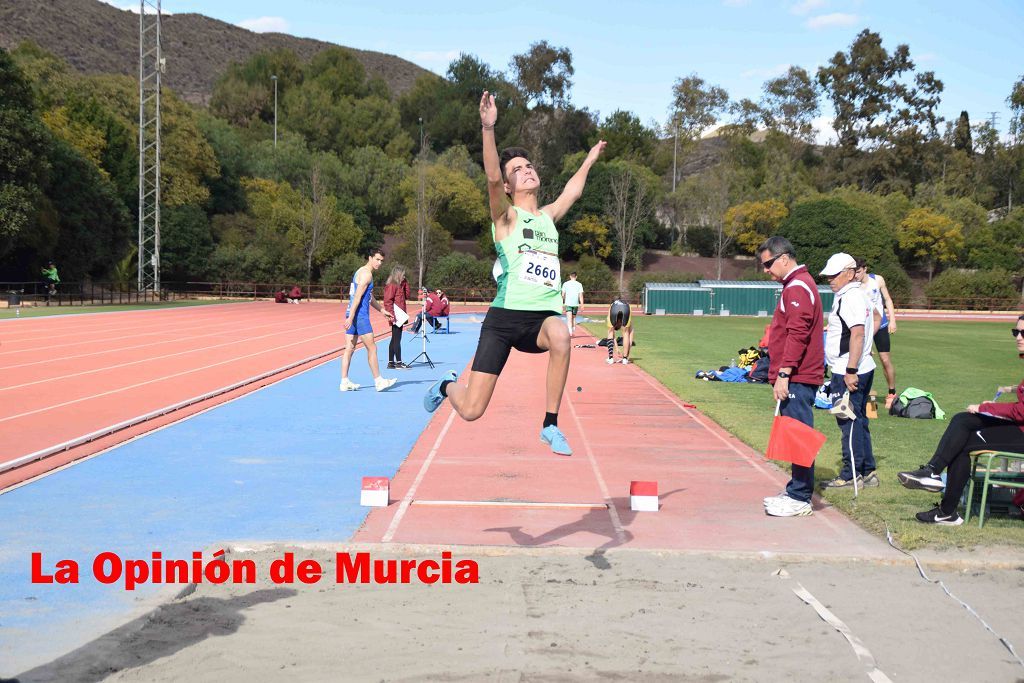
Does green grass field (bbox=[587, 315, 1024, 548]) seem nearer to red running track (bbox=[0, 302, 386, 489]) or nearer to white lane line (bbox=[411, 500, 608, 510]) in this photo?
white lane line (bbox=[411, 500, 608, 510])

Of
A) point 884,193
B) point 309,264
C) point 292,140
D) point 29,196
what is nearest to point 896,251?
point 884,193

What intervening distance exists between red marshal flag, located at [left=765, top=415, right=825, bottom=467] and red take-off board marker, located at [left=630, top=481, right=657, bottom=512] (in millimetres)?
919

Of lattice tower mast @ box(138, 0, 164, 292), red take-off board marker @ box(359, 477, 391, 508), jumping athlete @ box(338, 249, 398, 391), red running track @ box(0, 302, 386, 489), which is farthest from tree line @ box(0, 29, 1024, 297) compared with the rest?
red take-off board marker @ box(359, 477, 391, 508)

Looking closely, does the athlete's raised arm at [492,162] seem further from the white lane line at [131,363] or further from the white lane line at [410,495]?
the white lane line at [131,363]

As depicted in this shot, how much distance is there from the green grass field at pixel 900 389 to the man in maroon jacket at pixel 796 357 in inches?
19.8

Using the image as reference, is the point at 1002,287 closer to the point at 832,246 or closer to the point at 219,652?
the point at 832,246

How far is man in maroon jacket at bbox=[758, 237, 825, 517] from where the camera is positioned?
7.41 metres

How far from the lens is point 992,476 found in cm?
749

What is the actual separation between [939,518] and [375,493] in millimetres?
4219

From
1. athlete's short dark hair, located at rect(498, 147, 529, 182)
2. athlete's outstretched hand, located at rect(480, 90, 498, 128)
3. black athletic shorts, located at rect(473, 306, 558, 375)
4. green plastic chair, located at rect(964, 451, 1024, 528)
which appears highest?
athlete's outstretched hand, located at rect(480, 90, 498, 128)

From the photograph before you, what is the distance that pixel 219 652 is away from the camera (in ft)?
14.8

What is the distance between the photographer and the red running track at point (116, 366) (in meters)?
11.1

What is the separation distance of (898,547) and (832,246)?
236 ft

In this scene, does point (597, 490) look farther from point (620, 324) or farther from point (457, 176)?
point (457, 176)
